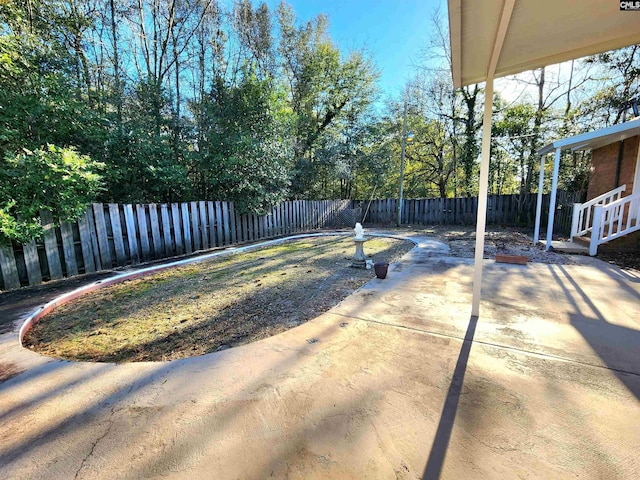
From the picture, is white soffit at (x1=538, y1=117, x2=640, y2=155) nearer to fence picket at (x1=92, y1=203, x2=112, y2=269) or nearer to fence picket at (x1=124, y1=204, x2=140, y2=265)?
fence picket at (x1=124, y1=204, x2=140, y2=265)

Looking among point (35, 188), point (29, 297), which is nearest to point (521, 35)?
point (35, 188)

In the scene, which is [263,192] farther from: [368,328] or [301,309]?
[368,328]

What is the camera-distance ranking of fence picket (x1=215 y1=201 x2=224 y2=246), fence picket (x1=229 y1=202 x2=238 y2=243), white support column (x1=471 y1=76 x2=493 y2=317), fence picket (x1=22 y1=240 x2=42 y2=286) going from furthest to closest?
fence picket (x1=229 y1=202 x2=238 y2=243) → fence picket (x1=215 y1=201 x2=224 y2=246) → fence picket (x1=22 y1=240 x2=42 y2=286) → white support column (x1=471 y1=76 x2=493 y2=317)

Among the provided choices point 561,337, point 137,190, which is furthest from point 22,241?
point 561,337

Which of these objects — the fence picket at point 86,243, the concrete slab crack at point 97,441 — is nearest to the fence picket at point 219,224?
the fence picket at point 86,243

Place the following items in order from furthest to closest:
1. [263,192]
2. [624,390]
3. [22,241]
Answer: [263,192], [22,241], [624,390]

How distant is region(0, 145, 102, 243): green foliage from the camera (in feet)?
11.6

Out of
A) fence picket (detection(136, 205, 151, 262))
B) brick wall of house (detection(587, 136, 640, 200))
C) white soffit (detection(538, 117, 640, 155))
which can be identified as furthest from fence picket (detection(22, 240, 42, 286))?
brick wall of house (detection(587, 136, 640, 200))

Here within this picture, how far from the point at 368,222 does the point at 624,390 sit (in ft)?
39.5

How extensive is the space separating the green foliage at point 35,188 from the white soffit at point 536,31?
16.5 ft

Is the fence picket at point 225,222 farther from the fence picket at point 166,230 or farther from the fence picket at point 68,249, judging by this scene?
the fence picket at point 68,249

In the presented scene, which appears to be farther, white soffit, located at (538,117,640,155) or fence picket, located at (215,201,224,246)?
fence picket, located at (215,201,224,246)

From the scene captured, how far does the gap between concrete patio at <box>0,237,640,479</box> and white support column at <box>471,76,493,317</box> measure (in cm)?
34

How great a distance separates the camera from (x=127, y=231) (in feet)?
17.3
